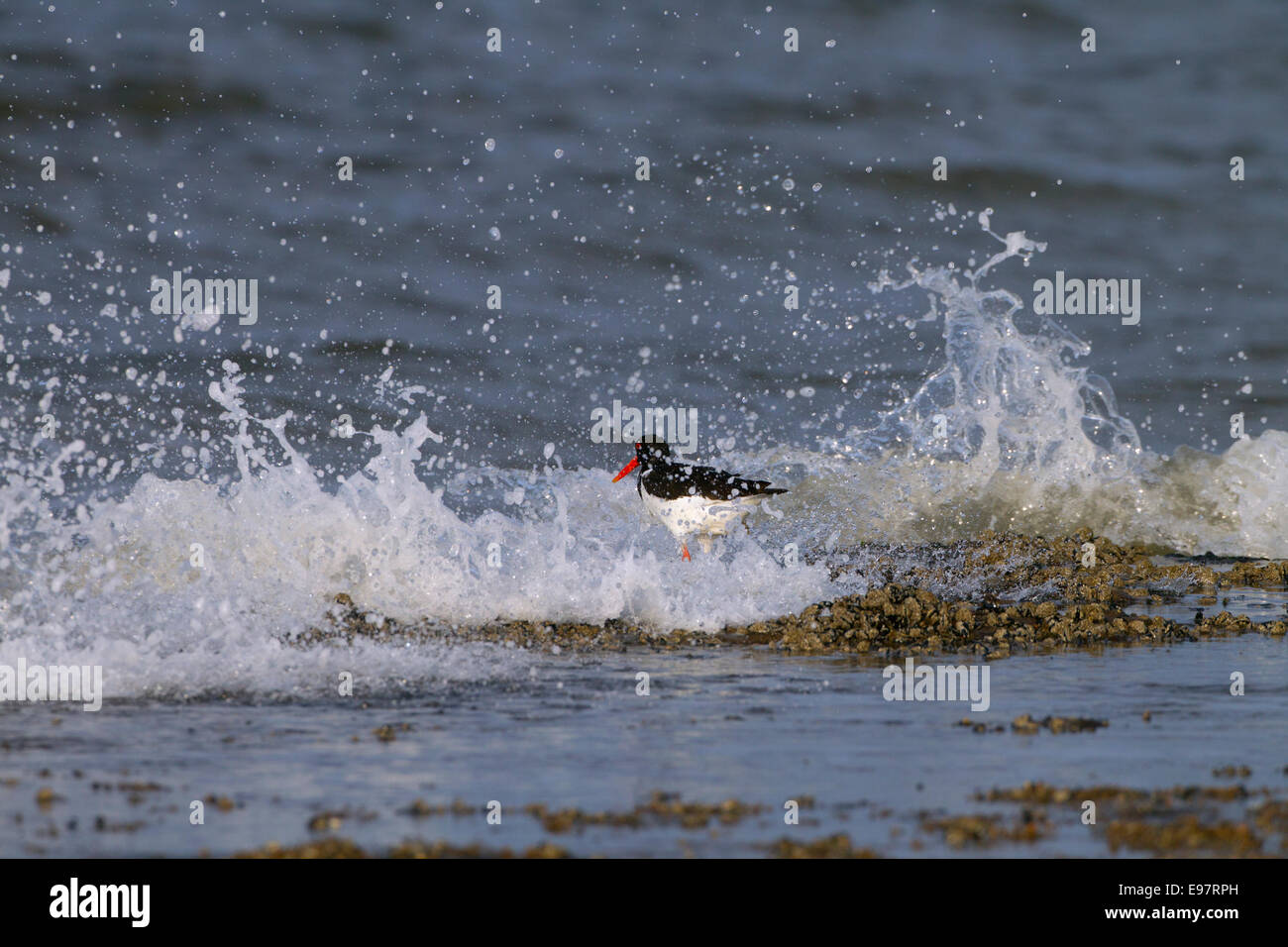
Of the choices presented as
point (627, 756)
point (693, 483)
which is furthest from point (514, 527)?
point (627, 756)

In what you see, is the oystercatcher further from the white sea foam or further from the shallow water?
the shallow water

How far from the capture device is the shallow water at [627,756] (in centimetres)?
535

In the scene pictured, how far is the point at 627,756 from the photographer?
6.68 metres

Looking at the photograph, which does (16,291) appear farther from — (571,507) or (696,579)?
(696,579)

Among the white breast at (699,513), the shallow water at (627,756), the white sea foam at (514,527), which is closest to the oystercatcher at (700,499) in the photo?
the white breast at (699,513)

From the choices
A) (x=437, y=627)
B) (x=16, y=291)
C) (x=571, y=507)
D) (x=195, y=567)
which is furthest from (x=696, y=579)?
(x=16, y=291)

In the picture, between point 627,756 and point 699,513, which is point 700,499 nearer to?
point 699,513

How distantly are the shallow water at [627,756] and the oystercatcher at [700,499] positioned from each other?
16.5 ft

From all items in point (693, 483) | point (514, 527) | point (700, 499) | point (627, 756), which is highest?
point (693, 483)

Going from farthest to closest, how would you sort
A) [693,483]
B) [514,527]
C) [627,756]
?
[693,483] < [514,527] < [627,756]

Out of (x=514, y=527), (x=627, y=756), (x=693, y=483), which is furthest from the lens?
(x=693, y=483)

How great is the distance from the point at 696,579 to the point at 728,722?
4968mm

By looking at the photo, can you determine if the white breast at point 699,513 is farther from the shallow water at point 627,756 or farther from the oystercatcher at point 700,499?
the shallow water at point 627,756

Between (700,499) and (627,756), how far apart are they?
24.9 feet
